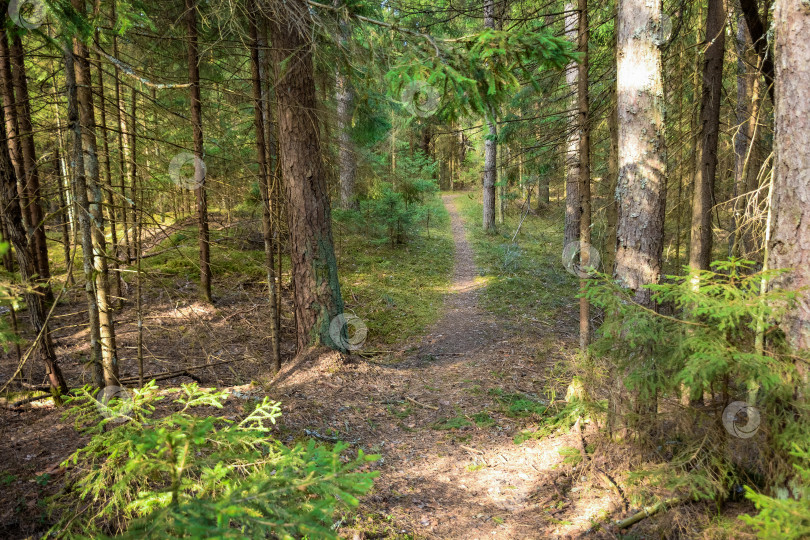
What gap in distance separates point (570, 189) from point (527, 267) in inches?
134

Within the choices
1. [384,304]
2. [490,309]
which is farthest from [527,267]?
[384,304]

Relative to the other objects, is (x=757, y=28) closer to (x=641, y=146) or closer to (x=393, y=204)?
(x=641, y=146)

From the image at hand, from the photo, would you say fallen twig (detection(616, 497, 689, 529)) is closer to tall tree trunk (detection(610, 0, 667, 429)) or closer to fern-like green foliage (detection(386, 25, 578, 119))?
tall tree trunk (detection(610, 0, 667, 429))

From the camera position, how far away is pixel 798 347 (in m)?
3.15

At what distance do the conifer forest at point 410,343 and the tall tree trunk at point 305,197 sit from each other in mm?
39

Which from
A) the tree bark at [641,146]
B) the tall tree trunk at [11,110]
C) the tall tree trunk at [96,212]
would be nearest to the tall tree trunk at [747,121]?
the tree bark at [641,146]

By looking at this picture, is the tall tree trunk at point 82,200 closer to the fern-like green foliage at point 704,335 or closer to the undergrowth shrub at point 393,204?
the fern-like green foliage at point 704,335

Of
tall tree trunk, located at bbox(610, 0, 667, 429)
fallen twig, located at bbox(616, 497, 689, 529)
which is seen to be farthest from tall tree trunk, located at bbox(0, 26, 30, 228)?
fallen twig, located at bbox(616, 497, 689, 529)

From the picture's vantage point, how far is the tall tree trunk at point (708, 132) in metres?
6.43

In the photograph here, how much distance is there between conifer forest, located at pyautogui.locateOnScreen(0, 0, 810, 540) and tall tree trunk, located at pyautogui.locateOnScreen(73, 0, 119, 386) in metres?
0.03

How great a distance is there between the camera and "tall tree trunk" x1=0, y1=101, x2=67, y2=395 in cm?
465

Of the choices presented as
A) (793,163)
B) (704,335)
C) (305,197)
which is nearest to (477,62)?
(793,163)

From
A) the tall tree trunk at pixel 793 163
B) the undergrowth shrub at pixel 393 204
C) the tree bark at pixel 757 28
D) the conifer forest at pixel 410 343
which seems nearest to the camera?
the conifer forest at pixel 410 343

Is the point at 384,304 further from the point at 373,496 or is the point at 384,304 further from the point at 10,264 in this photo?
the point at 10,264
